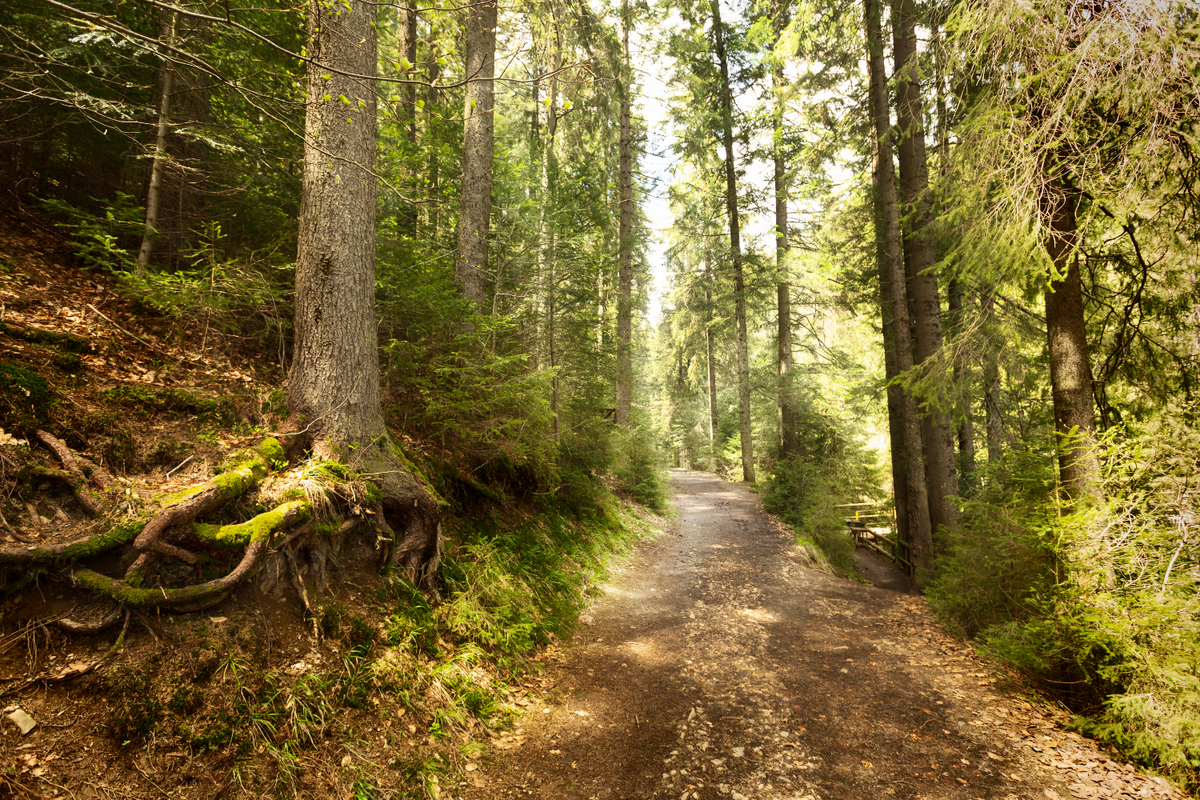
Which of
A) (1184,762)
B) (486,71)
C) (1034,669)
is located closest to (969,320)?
(1034,669)

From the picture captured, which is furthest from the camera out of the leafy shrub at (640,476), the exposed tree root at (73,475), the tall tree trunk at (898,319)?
the leafy shrub at (640,476)

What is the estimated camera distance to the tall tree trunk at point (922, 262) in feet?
29.1

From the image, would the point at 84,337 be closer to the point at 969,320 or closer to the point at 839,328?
the point at 969,320

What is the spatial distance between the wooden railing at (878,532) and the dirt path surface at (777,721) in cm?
383

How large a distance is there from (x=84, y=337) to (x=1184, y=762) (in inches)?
372

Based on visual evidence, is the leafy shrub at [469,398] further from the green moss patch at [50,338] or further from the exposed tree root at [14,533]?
the exposed tree root at [14,533]

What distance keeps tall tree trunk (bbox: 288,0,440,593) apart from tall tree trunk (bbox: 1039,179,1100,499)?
265 inches

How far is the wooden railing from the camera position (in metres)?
10.6

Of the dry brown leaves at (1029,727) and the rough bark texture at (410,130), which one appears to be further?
the rough bark texture at (410,130)

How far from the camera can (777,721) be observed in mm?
4328

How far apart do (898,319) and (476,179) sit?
8961 millimetres

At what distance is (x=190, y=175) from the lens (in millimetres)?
6113

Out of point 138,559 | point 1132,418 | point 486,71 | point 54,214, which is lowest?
point 138,559

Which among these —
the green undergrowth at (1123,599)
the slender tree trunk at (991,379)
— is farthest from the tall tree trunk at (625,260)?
the green undergrowth at (1123,599)
